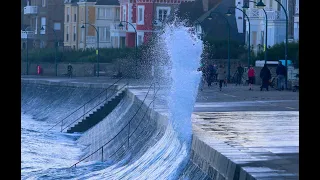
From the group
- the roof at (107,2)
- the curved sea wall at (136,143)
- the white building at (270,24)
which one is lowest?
the curved sea wall at (136,143)

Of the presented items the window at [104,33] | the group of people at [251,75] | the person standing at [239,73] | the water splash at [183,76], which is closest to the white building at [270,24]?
the person standing at [239,73]

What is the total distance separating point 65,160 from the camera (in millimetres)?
29625

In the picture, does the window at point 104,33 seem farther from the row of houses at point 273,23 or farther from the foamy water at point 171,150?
the foamy water at point 171,150

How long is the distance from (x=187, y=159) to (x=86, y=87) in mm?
37388

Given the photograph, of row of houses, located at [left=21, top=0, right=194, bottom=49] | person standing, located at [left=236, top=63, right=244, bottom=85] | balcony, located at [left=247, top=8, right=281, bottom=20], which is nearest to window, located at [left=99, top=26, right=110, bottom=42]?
row of houses, located at [left=21, top=0, right=194, bottom=49]

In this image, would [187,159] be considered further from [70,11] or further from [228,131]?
[70,11]

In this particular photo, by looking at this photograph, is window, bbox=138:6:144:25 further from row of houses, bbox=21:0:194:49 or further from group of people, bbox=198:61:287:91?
group of people, bbox=198:61:287:91

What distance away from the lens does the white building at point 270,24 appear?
60.5m

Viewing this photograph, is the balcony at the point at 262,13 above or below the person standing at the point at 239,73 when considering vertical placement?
above

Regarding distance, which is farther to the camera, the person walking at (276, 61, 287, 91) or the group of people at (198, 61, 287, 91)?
the group of people at (198, 61, 287, 91)

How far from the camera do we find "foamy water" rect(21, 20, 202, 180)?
55.8 feet

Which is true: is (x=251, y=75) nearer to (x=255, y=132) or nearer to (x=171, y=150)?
(x=171, y=150)

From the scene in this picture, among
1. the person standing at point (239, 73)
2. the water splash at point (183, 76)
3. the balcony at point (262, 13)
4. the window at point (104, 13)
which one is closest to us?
the water splash at point (183, 76)

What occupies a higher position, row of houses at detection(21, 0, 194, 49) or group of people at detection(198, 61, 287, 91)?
row of houses at detection(21, 0, 194, 49)
